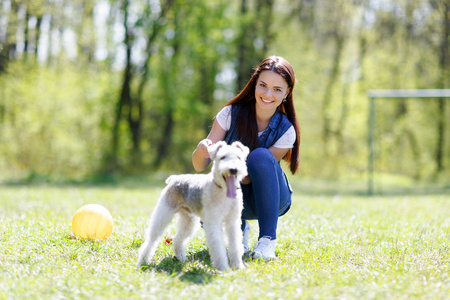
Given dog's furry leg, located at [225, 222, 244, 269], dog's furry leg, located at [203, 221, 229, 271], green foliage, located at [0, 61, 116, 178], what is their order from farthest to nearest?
green foliage, located at [0, 61, 116, 178]
dog's furry leg, located at [225, 222, 244, 269]
dog's furry leg, located at [203, 221, 229, 271]

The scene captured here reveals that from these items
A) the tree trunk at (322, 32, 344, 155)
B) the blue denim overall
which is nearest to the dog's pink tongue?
the blue denim overall

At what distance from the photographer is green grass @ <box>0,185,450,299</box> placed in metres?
2.97

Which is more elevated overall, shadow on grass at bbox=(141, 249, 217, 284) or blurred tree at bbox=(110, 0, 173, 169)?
blurred tree at bbox=(110, 0, 173, 169)

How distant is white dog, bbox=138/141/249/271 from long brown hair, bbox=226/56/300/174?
81 cm

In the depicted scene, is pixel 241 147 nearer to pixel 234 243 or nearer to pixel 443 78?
pixel 234 243

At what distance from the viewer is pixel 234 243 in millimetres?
3553

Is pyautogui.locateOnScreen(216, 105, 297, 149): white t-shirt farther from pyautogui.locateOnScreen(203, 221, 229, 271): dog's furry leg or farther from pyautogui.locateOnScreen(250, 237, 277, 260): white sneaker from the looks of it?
pyautogui.locateOnScreen(203, 221, 229, 271): dog's furry leg

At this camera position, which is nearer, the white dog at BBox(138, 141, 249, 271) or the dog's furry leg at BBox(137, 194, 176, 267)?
the white dog at BBox(138, 141, 249, 271)

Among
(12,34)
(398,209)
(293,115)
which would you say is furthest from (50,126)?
(293,115)

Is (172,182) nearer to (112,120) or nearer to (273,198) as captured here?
(273,198)

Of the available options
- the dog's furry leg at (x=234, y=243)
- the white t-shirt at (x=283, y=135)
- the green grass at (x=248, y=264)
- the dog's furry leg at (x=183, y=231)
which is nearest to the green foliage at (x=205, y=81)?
the green grass at (x=248, y=264)

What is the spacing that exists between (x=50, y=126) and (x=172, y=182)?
14.0 m

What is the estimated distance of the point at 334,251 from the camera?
4.22m

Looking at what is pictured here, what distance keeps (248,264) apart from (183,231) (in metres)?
0.61
